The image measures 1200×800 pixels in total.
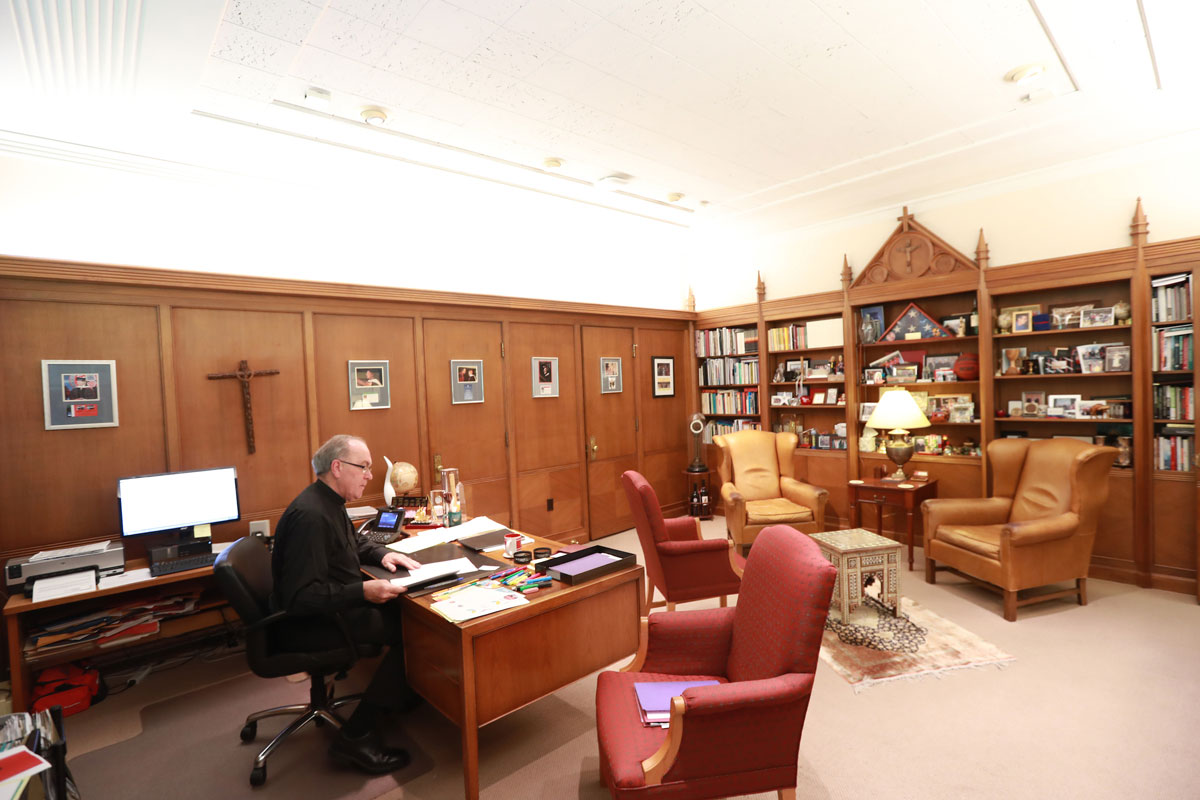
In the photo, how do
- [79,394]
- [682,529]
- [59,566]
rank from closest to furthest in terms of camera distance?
1. [59,566]
2. [79,394]
3. [682,529]

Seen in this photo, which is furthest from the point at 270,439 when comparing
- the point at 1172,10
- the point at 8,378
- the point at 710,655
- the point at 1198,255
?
the point at 1198,255

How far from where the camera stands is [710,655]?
2117 mm

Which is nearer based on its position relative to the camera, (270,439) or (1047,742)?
(1047,742)

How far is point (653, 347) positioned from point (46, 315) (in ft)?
15.6


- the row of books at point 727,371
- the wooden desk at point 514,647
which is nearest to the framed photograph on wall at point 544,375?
the row of books at point 727,371

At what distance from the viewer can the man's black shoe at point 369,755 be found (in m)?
2.30

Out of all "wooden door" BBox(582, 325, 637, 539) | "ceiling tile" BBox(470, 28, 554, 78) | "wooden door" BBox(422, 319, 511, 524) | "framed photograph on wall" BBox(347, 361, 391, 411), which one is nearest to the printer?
"framed photograph on wall" BBox(347, 361, 391, 411)

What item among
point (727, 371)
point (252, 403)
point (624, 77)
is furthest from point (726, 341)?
point (252, 403)

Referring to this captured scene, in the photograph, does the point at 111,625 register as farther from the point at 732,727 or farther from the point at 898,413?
the point at 898,413

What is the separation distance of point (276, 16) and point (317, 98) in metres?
0.66

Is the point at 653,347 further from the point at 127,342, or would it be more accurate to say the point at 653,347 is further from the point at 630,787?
the point at 630,787

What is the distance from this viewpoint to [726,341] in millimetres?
6293

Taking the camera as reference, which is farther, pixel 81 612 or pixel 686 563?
pixel 686 563

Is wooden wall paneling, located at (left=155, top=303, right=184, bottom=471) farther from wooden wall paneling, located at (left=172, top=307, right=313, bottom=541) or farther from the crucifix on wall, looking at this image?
the crucifix on wall
